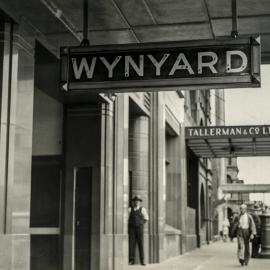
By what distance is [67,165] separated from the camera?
41.8 feet

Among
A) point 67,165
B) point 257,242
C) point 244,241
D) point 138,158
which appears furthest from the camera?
point 257,242

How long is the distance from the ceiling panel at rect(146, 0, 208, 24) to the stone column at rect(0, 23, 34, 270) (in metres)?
1.87

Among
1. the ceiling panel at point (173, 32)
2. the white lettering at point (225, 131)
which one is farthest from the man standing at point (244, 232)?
the ceiling panel at point (173, 32)

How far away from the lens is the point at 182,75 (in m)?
6.66

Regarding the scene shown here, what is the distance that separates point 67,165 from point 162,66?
6407 millimetres

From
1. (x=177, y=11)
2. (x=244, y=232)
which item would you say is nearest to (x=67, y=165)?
(x=177, y=11)

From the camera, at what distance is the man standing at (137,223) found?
53.3ft

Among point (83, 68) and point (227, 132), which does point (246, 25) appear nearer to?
point (83, 68)

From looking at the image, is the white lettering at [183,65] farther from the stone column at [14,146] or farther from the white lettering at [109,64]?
the stone column at [14,146]

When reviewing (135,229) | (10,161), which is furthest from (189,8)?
(135,229)

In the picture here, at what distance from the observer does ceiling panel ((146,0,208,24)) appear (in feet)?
25.0

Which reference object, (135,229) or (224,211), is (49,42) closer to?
(135,229)

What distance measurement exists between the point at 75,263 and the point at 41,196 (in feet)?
5.04

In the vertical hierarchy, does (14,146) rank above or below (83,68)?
below
